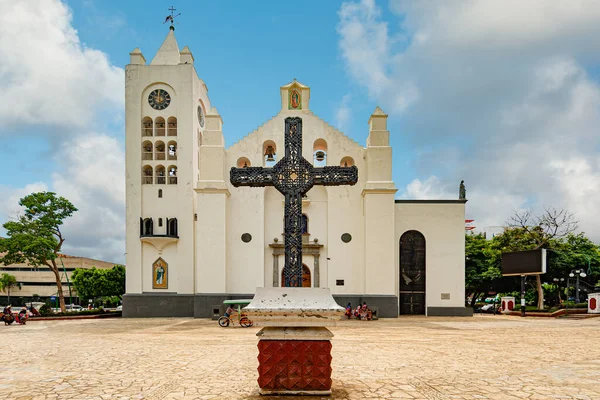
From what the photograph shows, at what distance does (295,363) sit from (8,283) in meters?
66.9

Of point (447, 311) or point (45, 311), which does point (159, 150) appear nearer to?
point (45, 311)

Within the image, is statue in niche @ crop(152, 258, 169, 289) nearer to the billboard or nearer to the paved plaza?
the paved plaza

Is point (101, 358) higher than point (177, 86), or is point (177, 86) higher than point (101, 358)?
point (177, 86)

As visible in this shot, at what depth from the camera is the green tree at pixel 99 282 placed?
48.2 m

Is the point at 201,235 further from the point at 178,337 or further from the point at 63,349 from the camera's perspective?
the point at 63,349

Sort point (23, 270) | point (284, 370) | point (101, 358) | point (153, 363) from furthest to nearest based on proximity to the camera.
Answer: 1. point (23, 270)
2. point (101, 358)
3. point (153, 363)
4. point (284, 370)

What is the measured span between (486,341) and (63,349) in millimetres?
13056

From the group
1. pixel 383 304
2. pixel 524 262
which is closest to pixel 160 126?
pixel 383 304

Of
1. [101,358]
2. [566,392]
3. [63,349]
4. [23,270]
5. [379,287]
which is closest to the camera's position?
[566,392]

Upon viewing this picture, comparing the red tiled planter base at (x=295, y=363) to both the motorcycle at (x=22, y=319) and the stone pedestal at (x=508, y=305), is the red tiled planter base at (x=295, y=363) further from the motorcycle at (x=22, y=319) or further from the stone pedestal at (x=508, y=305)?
the stone pedestal at (x=508, y=305)

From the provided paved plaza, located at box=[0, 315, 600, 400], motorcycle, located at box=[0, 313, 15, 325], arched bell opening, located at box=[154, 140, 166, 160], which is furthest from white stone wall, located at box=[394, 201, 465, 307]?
motorcycle, located at box=[0, 313, 15, 325]

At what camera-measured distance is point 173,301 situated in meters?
29.7

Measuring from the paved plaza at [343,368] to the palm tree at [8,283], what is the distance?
172 ft

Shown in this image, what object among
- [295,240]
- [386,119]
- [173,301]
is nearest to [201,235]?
[173,301]
